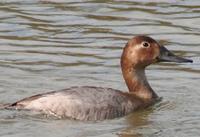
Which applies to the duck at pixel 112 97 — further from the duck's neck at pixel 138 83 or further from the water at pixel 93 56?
the water at pixel 93 56

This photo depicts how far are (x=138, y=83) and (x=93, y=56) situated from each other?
6.25 feet

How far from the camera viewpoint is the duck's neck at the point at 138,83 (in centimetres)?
1323

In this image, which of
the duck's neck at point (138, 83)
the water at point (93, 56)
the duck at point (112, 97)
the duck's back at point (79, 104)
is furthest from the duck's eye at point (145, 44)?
the duck's back at point (79, 104)

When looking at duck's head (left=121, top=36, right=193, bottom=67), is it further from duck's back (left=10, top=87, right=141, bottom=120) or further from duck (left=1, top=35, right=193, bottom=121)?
duck's back (left=10, top=87, right=141, bottom=120)

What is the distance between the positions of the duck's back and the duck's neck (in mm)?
749

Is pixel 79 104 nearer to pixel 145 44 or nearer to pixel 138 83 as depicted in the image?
pixel 138 83

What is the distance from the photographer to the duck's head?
516 inches

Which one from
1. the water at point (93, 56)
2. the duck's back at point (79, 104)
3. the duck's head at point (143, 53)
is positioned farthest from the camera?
the duck's head at point (143, 53)

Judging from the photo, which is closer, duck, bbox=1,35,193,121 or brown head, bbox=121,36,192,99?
duck, bbox=1,35,193,121

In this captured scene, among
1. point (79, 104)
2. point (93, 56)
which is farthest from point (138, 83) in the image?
point (93, 56)

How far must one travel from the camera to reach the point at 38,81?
13898 mm

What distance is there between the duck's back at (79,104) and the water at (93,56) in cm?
13

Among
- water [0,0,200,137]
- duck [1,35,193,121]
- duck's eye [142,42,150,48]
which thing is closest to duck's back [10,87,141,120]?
duck [1,35,193,121]

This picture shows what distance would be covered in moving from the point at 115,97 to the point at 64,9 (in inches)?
216
